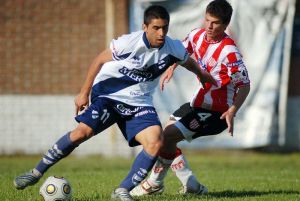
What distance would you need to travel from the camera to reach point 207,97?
9117 millimetres

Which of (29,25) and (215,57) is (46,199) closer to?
(215,57)

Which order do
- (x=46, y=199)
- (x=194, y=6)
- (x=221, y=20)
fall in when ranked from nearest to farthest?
(x=46, y=199)
(x=221, y=20)
(x=194, y=6)

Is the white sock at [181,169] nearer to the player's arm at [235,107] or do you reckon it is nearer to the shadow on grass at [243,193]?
the shadow on grass at [243,193]

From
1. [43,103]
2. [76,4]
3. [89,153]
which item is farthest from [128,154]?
[76,4]

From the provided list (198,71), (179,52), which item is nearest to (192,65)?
(198,71)

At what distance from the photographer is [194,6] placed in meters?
17.5

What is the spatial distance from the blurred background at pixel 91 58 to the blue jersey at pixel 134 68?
9052mm

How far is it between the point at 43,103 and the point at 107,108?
32.4 ft

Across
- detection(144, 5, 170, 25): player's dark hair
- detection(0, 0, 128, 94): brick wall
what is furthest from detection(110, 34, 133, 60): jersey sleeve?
detection(0, 0, 128, 94): brick wall

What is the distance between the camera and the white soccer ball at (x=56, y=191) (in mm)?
7898

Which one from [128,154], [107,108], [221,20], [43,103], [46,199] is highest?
[221,20]

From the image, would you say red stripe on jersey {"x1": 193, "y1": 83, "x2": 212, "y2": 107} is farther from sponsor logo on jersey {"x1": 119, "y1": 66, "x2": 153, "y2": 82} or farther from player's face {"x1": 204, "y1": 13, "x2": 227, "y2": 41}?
sponsor logo on jersey {"x1": 119, "y1": 66, "x2": 153, "y2": 82}

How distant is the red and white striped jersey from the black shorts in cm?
7

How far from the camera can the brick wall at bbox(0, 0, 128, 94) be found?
17.9 m
